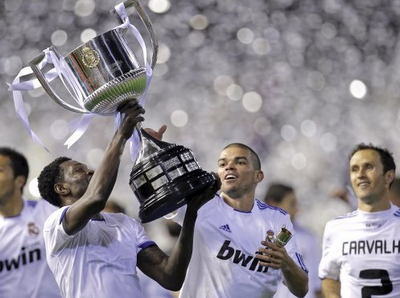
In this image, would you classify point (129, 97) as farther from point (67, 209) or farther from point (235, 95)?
point (235, 95)

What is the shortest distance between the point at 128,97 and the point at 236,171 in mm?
1187

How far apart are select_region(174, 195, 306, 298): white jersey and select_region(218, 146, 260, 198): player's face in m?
0.10

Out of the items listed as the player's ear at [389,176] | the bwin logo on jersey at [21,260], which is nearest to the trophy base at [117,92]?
the bwin logo on jersey at [21,260]

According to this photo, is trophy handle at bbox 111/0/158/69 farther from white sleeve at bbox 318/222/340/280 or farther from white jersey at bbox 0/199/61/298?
white sleeve at bbox 318/222/340/280

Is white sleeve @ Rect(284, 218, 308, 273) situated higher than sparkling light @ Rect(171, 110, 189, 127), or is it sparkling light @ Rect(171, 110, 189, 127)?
sparkling light @ Rect(171, 110, 189, 127)

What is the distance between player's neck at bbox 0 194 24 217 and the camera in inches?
186

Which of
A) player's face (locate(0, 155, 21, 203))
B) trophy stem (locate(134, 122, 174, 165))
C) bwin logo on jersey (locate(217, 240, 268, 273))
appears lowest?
bwin logo on jersey (locate(217, 240, 268, 273))

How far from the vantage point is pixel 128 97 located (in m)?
3.24

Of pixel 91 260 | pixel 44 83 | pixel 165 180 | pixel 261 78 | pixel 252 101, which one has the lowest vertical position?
pixel 91 260

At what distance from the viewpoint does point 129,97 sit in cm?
325

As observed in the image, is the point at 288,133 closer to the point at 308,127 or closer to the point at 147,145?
the point at 308,127

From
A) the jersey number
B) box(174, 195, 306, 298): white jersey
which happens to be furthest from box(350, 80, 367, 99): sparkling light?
box(174, 195, 306, 298): white jersey

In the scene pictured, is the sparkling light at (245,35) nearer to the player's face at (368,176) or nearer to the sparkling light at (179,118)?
the sparkling light at (179,118)

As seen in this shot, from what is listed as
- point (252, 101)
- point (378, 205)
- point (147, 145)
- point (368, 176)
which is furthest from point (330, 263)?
point (252, 101)
